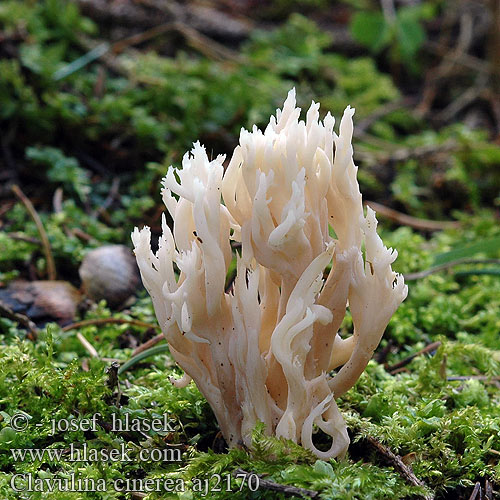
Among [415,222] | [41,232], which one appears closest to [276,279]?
[41,232]

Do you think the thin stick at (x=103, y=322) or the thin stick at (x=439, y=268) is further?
the thin stick at (x=439, y=268)

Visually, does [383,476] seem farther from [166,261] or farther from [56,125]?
[56,125]

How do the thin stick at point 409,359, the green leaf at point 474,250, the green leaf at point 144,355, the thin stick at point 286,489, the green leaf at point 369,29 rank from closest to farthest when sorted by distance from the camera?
the thin stick at point 286,489
the green leaf at point 144,355
the thin stick at point 409,359
the green leaf at point 474,250
the green leaf at point 369,29

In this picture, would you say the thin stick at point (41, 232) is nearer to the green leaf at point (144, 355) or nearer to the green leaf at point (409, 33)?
the green leaf at point (144, 355)

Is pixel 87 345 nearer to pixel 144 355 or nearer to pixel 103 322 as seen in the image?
pixel 103 322

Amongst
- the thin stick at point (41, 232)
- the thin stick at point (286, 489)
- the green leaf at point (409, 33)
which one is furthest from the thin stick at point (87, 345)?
the green leaf at point (409, 33)

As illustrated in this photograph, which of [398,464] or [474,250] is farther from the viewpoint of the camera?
[474,250]
